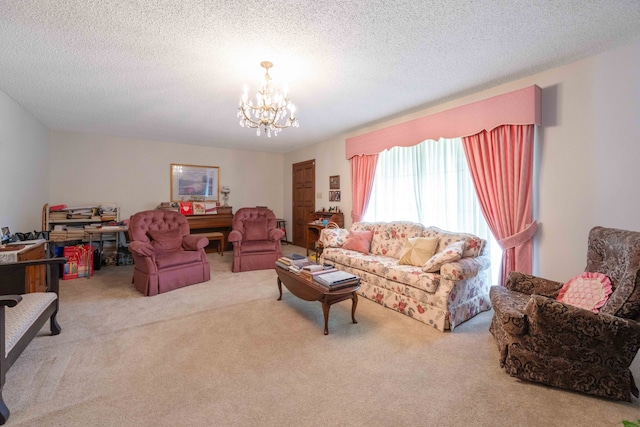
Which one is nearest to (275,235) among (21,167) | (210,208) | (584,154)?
(210,208)

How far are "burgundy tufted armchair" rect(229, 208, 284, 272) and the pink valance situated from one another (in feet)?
7.26

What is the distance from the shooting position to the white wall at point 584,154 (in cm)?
233

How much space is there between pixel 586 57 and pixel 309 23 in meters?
2.59

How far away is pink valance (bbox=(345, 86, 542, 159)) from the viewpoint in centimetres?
275

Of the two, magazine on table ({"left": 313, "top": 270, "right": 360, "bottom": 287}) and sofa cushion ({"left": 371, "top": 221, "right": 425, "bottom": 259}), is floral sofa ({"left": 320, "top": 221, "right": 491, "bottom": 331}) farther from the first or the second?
magazine on table ({"left": 313, "top": 270, "right": 360, "bottom": 287})

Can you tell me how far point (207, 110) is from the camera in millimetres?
3918

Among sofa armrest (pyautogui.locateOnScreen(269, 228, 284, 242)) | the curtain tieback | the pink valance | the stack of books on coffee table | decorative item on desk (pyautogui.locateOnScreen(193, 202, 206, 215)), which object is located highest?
the pink valance

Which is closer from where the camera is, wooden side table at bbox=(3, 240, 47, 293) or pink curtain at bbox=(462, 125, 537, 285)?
wooden side table at bbox=(3, 240, 47, 293)

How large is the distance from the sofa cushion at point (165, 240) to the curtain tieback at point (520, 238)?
14.1 feet

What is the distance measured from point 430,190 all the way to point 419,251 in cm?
112

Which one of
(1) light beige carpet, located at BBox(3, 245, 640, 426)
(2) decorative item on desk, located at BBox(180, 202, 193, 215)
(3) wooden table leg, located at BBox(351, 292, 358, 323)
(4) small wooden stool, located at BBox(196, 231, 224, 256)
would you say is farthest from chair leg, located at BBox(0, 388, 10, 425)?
(2) decorative item on desk, located at BBox(180, 202, 193, 215)

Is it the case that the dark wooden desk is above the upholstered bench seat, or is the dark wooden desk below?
above

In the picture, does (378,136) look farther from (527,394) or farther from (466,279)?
(527,394)

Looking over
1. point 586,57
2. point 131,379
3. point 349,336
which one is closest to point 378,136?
point 586,57
